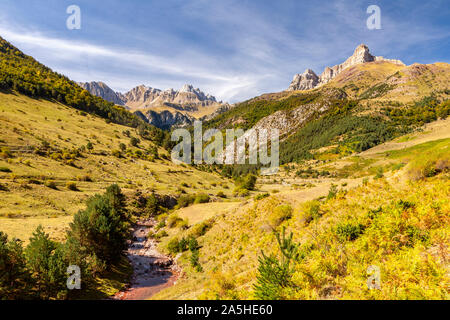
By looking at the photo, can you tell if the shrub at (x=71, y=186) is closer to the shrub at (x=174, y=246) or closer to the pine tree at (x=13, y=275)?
the shrub at (x=174, y=246)

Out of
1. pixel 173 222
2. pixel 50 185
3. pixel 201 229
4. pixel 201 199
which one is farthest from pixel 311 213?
pixel 50 185

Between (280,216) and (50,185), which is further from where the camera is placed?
(50,185)

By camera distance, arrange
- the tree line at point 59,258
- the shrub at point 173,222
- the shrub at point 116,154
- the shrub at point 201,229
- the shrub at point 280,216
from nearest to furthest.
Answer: the tree line at point 59,258
the shrub at point 280,216
the shrub at point 201,229
the shrub at point 173,222
the shrub at point 116,154

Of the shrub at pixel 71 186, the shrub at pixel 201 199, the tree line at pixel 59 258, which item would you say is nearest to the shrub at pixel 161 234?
the tree line at pixel 59 258

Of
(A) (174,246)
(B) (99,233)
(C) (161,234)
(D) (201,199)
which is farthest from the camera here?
(D) (201,199)

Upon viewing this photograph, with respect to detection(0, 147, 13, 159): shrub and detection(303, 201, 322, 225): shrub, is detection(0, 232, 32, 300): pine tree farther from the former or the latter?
detection(0, 147, 13, 159): shrub

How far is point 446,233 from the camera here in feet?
23.9

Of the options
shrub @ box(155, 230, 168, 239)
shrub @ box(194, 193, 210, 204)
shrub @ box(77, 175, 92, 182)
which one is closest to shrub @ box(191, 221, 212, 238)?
shrub @ box(155, 230, 168, 239)

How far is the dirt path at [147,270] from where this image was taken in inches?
672

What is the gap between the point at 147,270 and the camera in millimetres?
21016

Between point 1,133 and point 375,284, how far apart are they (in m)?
68.8

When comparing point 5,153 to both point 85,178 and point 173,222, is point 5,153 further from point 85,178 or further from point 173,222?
point 173,222

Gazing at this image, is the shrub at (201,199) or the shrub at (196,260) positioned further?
the shrub at (201,199)
